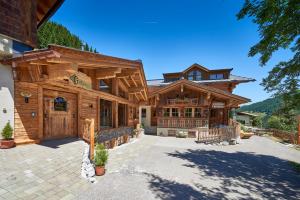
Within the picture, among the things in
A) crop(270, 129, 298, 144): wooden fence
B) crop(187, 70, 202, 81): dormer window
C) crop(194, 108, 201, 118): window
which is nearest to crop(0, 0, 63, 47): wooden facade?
crop(194, 108, 201, 118): window

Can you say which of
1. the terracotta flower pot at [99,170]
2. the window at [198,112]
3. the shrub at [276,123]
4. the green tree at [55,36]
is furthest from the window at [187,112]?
the shrub at [276,123]

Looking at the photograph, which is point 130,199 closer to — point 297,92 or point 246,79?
point 297,92

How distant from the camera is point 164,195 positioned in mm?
4301

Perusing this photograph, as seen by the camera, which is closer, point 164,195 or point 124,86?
point 164,195

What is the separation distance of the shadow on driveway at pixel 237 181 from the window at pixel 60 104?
5211mm

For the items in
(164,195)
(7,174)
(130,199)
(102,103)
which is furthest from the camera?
(102,103)

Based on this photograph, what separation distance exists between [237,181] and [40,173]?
249 inches

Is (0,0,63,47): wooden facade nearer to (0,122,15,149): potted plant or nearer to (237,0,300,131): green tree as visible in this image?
(0,122,15,149): potted plant

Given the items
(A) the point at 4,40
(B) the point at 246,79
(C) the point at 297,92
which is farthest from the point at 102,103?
(B) the point at 246,79

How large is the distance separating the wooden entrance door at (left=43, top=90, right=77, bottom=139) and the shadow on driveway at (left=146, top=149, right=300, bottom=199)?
4.72m

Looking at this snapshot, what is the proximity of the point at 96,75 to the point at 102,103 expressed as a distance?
446 cm

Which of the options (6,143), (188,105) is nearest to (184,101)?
(188,105)

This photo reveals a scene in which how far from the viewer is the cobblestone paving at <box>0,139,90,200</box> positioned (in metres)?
3.36

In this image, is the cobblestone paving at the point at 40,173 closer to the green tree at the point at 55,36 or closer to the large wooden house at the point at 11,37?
the large wooden house at the point at 11,37
